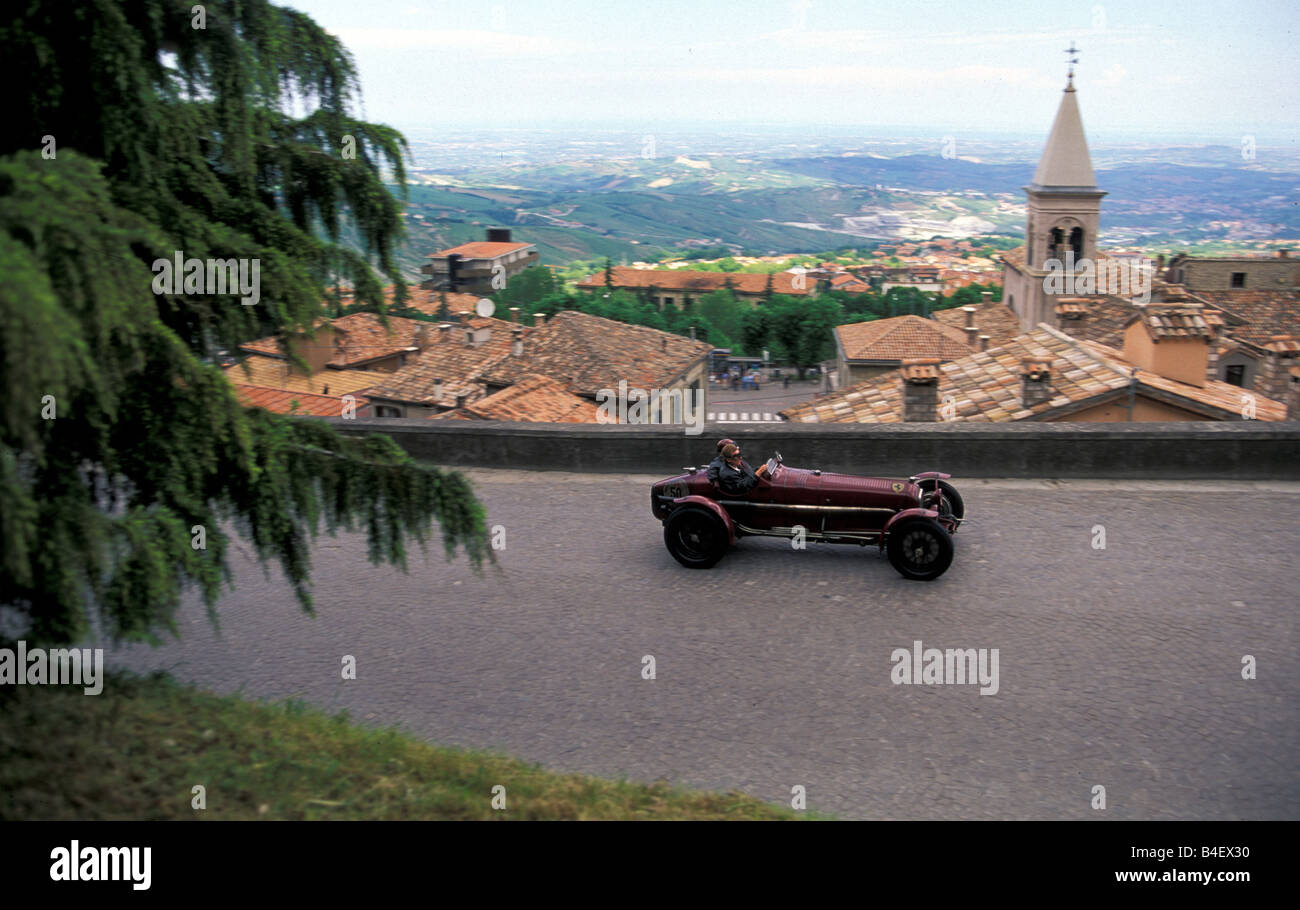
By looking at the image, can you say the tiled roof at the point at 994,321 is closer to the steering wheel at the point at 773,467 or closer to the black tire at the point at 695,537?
the steering wheel at the point at 773,467

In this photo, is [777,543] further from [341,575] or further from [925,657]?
[341,575]

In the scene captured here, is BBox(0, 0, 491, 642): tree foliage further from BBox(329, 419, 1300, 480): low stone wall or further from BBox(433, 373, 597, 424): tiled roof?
BBox(433, 373, 597, 424): tiled roof

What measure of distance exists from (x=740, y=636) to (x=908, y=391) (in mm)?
6734

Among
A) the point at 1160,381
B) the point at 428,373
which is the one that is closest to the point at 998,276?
the point at 428,373

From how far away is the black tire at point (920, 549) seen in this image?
28.6ft

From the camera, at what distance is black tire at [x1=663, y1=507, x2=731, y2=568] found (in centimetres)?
916

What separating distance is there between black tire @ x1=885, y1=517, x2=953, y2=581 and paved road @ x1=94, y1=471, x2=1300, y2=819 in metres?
0.16

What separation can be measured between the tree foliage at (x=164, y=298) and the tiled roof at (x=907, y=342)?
57.8m

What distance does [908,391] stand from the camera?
1375 cm

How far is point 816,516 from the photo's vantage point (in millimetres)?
9117

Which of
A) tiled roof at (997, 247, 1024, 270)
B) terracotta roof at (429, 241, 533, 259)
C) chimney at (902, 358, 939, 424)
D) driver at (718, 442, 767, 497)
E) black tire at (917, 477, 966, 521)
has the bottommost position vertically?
black tire at (917, 477, 966, 521)

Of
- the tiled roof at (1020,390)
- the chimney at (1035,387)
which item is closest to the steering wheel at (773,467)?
the tiled roof at (1020,390)

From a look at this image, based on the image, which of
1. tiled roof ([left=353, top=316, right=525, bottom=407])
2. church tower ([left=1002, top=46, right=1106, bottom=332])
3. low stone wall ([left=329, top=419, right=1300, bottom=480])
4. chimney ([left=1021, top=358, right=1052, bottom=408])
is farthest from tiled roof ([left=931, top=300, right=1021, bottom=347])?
low stone wall ([left=329, top=419, right=1300, bottom=480])
